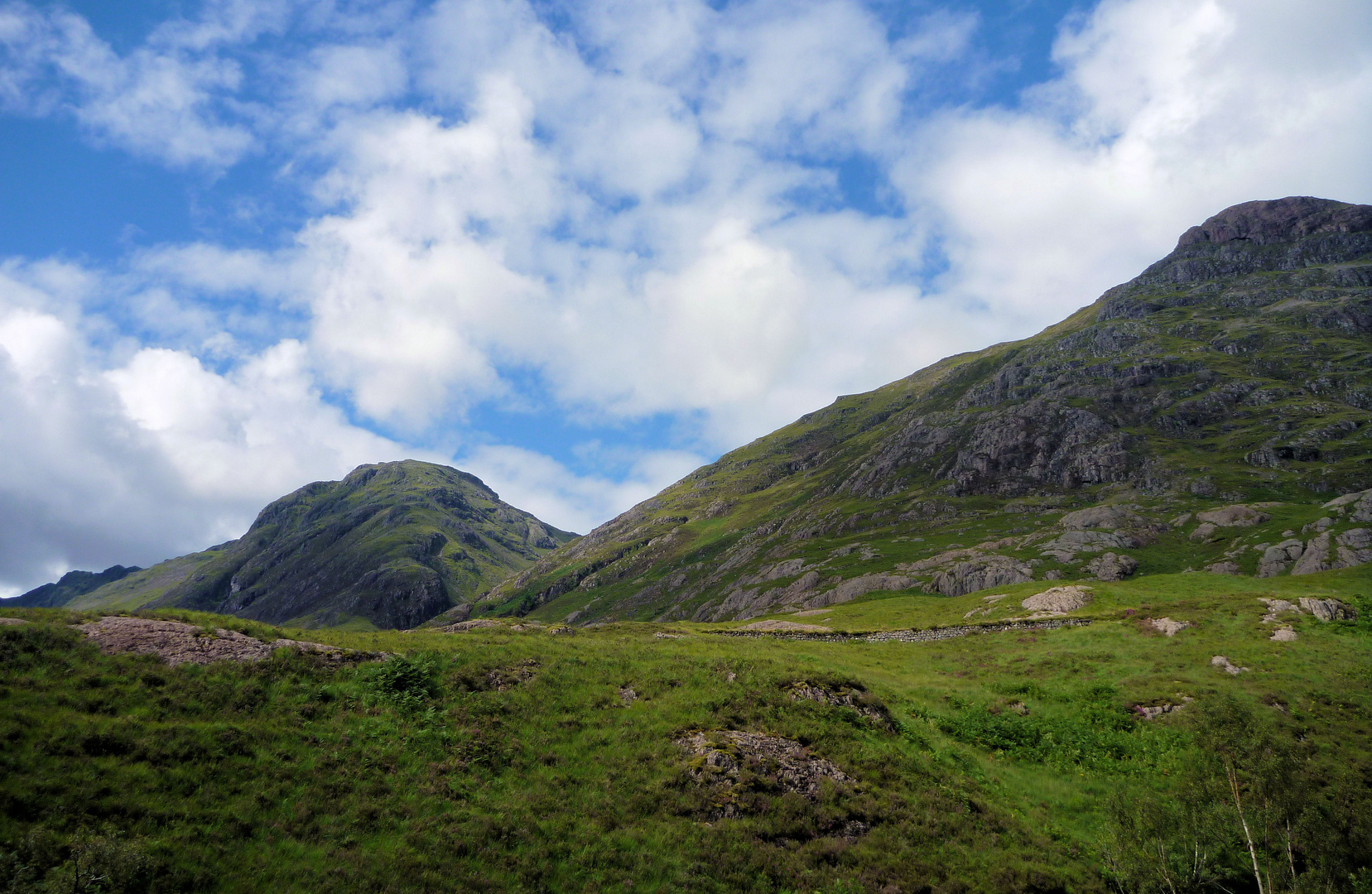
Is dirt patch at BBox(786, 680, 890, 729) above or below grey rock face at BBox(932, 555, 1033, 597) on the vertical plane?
above

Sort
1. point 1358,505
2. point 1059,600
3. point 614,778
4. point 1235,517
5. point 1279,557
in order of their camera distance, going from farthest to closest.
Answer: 1. point 1235,517
2. point 1358,505
3. point 1279,557
4. point 1059,600
5. point 614,778

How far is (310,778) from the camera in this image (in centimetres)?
1950

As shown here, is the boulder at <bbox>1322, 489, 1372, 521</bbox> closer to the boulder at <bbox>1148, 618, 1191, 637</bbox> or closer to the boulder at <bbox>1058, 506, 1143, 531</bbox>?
the boulder at <bbox>1058, 506, 1143, 531</bbox>

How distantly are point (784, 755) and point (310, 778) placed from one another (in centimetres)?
1843

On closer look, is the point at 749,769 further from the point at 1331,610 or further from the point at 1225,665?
the point at 1331,610

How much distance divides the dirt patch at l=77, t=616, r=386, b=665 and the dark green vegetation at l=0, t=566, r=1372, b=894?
82cm

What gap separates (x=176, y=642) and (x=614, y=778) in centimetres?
1940

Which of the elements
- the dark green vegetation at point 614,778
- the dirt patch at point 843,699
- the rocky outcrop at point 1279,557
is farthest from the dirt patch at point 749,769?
the rocky outcrop at point 1279,557

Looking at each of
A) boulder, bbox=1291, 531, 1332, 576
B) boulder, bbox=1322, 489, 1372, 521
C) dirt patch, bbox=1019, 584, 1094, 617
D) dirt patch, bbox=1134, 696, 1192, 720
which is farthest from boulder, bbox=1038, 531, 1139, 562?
dirt patch, bbox=1134, 696, 1192, 720

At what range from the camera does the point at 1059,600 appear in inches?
2854

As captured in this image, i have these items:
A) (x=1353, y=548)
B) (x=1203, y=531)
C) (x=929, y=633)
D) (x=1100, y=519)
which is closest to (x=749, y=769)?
(x=929, y=633)

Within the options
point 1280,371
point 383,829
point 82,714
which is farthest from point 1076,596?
point 1280,371

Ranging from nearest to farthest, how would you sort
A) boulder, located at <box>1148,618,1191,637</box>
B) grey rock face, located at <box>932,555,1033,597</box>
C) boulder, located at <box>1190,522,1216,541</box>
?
boulder, located at <box>1148,618,1191,637</box> < boulder, located at <box>1190,522,1216,541</box> < grey rock face, located at <box>932,555,1033,597</box>

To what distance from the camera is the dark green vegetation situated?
52.9 ft
